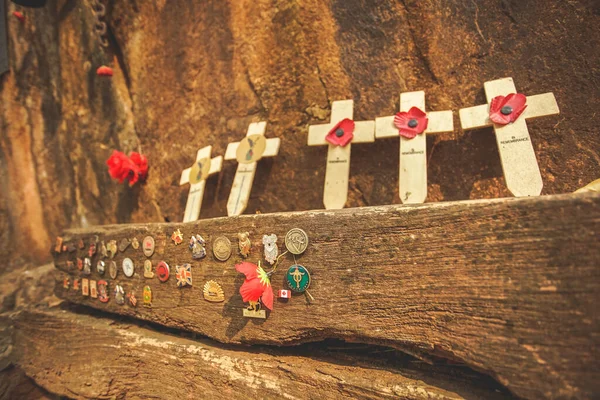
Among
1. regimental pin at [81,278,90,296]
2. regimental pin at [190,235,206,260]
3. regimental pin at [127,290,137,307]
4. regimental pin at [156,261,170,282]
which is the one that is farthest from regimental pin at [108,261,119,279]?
regimental pin at [190,235,206,260]

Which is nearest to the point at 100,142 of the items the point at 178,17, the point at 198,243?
the point at 178,17

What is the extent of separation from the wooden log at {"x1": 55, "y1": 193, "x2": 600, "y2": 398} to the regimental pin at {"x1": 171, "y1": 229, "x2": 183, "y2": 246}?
30 centimetres

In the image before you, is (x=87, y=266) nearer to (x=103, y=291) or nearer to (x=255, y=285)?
(x=103, y=291)

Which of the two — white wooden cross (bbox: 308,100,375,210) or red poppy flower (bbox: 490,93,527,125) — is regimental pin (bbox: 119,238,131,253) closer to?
white wooden cross (bbox: 308,100,375,210)

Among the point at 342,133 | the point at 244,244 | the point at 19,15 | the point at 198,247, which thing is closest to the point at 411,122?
the point at 342,133

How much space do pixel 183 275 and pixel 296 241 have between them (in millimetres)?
565

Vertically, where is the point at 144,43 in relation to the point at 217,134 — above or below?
above

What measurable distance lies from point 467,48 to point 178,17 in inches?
69.1

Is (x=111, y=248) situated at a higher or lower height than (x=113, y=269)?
higher

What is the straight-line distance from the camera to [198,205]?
74.2 inches

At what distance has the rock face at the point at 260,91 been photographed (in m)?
1.42

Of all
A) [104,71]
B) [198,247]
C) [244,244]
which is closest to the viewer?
[244,244]

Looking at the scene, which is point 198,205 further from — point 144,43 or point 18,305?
point 18,305

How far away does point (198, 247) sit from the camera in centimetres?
141
